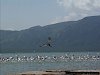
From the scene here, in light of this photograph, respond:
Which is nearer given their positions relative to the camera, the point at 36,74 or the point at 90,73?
the point at 36,74

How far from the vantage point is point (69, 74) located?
177ft

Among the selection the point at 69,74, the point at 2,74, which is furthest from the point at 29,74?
the point at 2,74

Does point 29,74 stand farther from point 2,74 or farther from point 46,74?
point 2,74

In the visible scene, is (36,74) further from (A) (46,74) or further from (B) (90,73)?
(B) (90,73)

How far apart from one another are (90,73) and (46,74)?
277 inches

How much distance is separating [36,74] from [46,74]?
1.27 metres

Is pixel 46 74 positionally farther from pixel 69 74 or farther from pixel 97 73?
pixel 97 73

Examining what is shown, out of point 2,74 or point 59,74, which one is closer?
point 59,74

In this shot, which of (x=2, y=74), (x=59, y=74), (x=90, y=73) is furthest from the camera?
(x=2, y=74)

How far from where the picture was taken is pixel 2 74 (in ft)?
289

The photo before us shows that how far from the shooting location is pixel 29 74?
5291cm

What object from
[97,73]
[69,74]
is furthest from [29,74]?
[97,73]

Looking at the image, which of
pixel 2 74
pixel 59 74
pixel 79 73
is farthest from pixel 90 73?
pixel 2 74

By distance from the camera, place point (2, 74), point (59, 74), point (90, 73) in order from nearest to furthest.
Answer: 1. point (59, 74)
2. point (90, 73)
3. point (2, 74)
